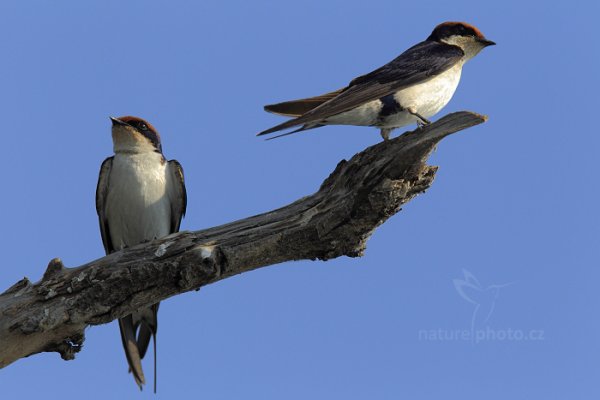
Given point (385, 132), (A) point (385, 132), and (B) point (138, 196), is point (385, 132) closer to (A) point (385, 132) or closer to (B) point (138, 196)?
(A) point (385, 132)

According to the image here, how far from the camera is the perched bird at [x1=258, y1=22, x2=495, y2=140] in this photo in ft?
20.6

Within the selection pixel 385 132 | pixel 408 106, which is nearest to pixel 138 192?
pixel 385 132

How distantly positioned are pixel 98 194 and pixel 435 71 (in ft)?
10.8

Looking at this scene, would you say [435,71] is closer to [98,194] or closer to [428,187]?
[428,187]

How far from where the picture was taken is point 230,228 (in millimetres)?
5797

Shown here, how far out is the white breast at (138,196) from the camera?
739 centimetres

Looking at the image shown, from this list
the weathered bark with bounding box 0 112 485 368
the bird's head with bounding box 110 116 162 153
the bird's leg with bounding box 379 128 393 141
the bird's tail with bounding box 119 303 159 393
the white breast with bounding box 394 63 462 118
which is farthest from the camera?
the bird's head with bounding box 110 116 162 153

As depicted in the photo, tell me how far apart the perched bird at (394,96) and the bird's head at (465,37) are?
23 centimetres

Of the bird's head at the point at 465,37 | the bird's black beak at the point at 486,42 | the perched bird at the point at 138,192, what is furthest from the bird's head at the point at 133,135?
the bird's black beak at the point at 486,42

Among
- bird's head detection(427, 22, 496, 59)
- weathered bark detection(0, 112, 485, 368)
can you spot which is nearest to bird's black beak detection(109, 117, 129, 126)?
weathered bark detection(0, 112, 485, 368)

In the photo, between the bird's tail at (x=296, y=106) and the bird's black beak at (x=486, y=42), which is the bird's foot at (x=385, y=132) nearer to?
the bird's tail at (x=296, y=106)

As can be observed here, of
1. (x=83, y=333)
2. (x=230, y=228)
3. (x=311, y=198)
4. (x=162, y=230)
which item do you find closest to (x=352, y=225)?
(x=311, y=198)

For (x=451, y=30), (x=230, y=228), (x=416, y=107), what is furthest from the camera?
(x=451, y=30)

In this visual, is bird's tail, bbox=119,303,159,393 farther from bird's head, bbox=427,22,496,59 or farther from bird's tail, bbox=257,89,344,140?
bird's head, bbox=427,22,496,59
